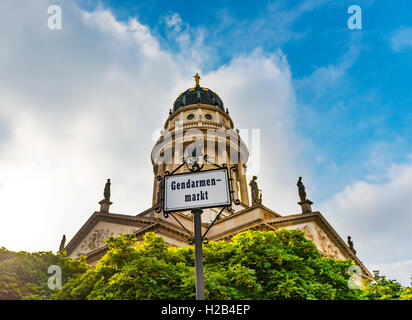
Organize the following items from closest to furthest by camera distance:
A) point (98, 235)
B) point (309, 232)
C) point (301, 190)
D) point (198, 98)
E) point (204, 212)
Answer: point (309, 232), point (98, 235), point (301, 190), point (204, 212), point (198, 98)

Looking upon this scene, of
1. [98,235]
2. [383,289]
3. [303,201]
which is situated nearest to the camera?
[383,289]

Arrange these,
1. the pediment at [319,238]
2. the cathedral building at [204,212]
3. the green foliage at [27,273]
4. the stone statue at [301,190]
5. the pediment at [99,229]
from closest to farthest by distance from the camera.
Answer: the green foliage at [27,273]
the cathedral building at [204,212]
the pediment at [99,229]
the pediment at [319,238]
the stone statue at [301,190]

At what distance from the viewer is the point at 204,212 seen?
37094 millimetres

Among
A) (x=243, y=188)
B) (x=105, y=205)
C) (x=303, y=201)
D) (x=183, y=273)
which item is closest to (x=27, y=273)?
(x=183, y=273)

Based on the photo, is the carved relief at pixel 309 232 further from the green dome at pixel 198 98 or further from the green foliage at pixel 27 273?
the green dome at pixel 198 98

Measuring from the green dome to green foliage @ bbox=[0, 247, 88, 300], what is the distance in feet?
146

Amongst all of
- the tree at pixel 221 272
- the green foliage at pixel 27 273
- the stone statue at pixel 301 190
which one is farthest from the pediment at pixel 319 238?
the green foliage at pixel 27 273

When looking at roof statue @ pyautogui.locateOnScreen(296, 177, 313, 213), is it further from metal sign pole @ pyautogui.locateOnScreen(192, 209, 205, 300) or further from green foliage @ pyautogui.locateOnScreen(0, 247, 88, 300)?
metal sign pole @ pyautogui.locateOnScreen(192, 209, 205, 300)

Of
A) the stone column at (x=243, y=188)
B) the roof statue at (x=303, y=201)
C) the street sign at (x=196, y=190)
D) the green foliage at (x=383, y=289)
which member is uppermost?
the stone column at (x=243, y=188)

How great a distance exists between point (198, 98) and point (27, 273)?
154 ft

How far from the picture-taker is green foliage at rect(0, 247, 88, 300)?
11172 mm

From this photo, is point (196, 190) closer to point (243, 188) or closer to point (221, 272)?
point (221, 272)

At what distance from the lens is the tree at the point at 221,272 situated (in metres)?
11.8
